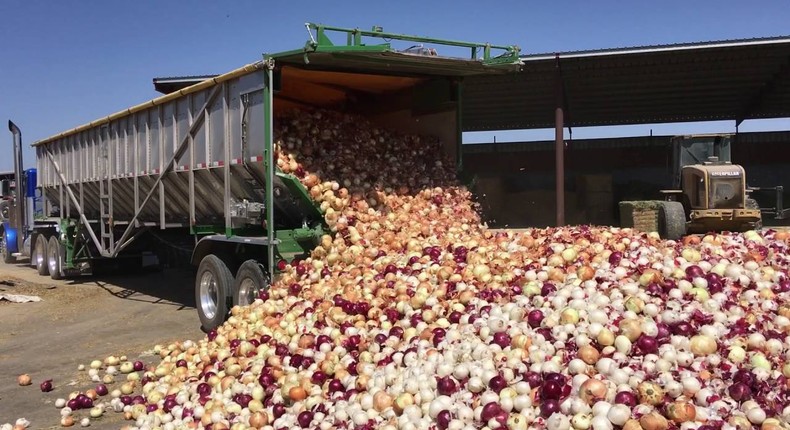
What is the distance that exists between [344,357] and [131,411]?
1.91 metres

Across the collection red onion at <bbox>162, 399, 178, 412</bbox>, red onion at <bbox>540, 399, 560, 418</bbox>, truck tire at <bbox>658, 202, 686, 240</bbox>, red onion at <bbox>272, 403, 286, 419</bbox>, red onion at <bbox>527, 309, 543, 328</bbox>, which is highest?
truck tire at <bbox>658, 202, 686, 240</bbox>

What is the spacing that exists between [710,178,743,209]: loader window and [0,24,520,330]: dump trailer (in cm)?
685

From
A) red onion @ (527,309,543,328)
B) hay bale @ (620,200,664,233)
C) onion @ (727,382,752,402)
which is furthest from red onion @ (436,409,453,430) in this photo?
hay bale @ (620,200,664,233)

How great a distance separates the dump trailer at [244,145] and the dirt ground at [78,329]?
3.16 ft

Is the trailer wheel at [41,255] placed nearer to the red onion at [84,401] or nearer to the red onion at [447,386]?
the red onion at [84,401]

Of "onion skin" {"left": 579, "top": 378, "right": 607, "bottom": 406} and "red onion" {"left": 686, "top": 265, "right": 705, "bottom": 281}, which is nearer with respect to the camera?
"onion skin" {"left": 579, "top": 378, "right": 607, "bottom": 406}

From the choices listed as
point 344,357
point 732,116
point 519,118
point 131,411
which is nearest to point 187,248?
point 131,411

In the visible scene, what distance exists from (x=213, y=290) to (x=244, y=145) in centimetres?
213

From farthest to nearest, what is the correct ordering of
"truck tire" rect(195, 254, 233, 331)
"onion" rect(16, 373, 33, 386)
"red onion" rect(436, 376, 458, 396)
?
"truck tire" rect(195, 254, 233, 331) < "onion" rect(16, 373, 33, 386) < "red onion" rect(436, 376, 458, 396)

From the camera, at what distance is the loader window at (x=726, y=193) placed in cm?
1310

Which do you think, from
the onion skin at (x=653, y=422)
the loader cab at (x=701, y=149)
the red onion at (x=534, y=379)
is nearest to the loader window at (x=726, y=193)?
the loader cab at (x=701, y=149)

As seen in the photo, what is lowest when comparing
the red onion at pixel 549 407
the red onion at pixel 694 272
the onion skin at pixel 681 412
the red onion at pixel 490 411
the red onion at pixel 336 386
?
the red onion at pixel 336 386

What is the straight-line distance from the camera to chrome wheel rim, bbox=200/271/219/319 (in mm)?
8398

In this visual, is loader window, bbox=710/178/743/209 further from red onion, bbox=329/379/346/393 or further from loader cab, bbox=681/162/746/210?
red onion, bbox=329/379/346/393
